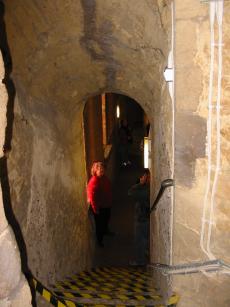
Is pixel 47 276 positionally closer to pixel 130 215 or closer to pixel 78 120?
pixel 78 120

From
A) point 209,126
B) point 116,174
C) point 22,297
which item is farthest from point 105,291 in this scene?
point 116,174

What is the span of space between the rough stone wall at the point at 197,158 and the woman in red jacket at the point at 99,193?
3.24 m

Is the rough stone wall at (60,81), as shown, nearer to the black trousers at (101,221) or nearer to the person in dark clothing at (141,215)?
the person in dark clothing at (141,215)

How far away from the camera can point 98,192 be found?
540 cm

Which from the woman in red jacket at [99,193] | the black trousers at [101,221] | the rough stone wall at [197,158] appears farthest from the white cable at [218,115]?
the black trousers at [101,221]

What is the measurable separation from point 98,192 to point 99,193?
0.03 m

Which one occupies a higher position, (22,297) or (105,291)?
(22,297)

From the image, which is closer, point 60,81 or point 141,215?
point 60,81

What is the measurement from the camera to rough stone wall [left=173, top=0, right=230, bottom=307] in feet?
5.75

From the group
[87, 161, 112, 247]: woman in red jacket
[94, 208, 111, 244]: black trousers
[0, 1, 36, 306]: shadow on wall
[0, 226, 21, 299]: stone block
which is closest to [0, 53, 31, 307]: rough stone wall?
[0, 226, 21, 299]: stone block

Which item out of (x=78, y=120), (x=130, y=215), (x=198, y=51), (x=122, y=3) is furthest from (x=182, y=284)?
(x=130, y=215)

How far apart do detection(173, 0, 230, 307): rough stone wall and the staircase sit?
32cm

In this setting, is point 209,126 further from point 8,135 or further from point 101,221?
point 101,221

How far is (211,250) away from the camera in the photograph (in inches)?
79.7
